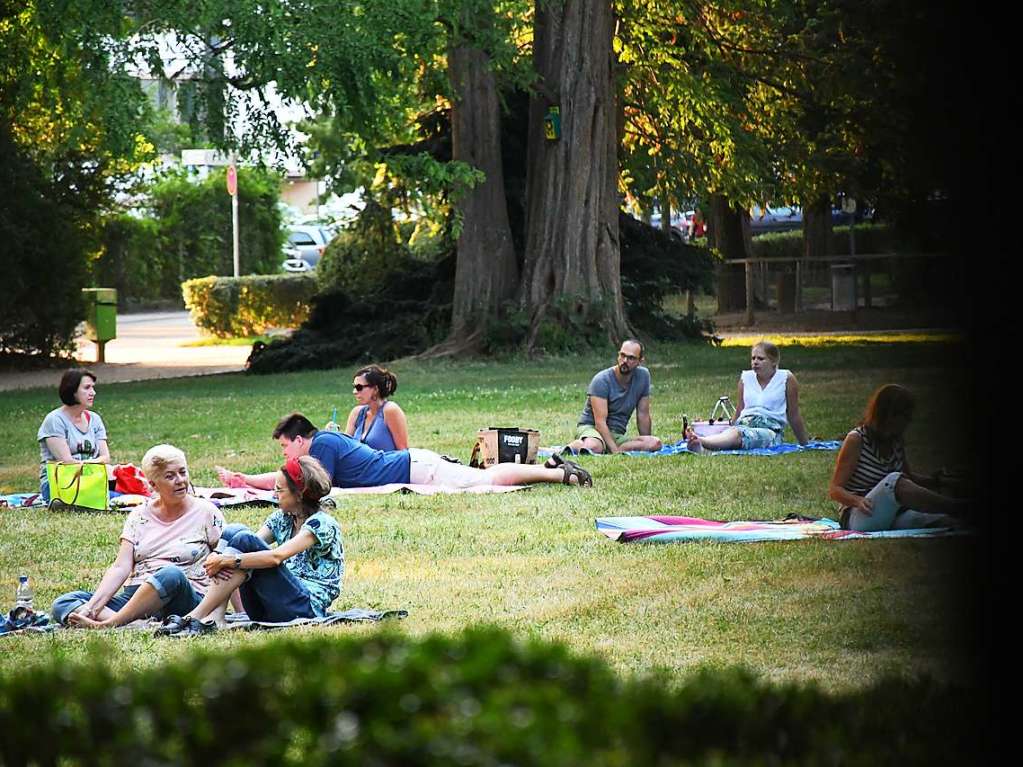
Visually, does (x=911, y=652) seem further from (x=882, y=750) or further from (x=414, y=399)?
(x=414, y=399)

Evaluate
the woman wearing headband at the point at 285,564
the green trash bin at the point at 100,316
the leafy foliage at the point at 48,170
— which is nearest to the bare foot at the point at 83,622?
the woman wearing headband at the point at 285,564

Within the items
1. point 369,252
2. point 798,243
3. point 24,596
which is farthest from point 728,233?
point 24,596

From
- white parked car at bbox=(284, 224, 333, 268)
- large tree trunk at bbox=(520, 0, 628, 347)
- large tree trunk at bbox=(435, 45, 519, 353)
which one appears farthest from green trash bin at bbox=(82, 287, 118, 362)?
white parked car at bbox=(284, 224, 333, 268)

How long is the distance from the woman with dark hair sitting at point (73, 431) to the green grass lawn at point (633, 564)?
54 centimetres

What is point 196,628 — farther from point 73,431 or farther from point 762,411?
point 762,411

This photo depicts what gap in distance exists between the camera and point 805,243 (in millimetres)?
38469

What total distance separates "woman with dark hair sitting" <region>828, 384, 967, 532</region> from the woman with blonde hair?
3.54 meters

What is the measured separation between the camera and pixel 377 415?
1253cm

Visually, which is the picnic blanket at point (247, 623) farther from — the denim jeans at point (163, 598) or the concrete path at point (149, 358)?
the concrete path at point (149, 358)

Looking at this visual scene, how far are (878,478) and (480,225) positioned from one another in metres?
17.5

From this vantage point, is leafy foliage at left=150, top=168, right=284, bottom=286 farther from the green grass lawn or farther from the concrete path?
the green grass lawn

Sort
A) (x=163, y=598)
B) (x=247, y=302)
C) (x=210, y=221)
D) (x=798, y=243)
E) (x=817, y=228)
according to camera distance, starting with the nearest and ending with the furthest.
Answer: (x=163, y=598), (x=247, y=302), (x=817, y=228), (x=798, y=243), (x=210, y=221)

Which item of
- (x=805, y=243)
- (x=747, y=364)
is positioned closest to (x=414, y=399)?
(x=747, y=364)

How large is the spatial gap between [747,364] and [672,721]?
2143 centimetres
